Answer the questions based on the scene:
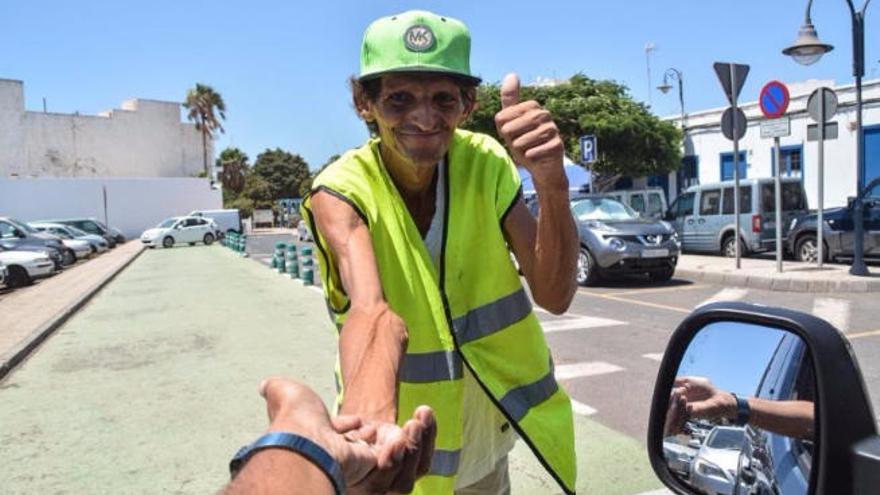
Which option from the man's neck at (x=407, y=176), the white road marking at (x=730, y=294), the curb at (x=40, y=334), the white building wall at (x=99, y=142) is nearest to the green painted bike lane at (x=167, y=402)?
the curb at (x=40, y=334)

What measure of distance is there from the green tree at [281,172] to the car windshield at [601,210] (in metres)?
63.9

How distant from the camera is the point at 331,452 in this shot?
3.18ft

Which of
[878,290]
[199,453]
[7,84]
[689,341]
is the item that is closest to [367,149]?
[689,341]

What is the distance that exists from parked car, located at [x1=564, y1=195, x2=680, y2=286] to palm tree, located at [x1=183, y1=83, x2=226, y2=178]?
55.5 meters

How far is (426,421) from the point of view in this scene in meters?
1.12

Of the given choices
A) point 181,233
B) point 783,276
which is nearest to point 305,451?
point 783,276

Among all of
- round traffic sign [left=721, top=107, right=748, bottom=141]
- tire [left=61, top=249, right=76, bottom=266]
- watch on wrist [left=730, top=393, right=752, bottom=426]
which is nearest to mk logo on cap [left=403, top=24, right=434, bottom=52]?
watch on wrist [left=730, top=393, right=752, bottom=426]

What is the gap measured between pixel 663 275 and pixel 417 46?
11.9 metres

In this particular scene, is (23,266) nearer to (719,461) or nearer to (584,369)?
(584,369)

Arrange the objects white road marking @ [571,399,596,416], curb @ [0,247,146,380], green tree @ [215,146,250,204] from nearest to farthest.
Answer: white road marking @ [571,399,596,416]
curb @ [0,247,146,380]
green tree @ [215,146,250,204]

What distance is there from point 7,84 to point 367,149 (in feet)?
197

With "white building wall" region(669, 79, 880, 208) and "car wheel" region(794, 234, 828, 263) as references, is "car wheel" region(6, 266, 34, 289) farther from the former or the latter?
"white building wall" region(669, 79, 880, 208)

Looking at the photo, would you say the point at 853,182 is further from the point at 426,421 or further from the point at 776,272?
the point at 426,421

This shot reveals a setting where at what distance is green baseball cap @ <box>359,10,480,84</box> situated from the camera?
1712 mm
